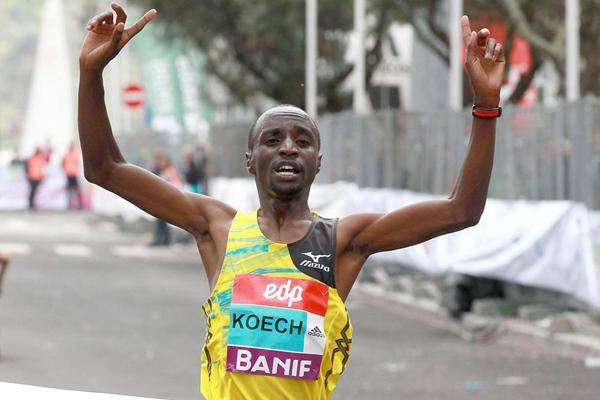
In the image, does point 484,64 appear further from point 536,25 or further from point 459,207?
point 536,25

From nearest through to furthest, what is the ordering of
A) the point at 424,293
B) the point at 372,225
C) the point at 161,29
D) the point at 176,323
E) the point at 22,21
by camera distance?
the point at 372,225 → the point at 176,323 → the point at 424,293 → the point at 161,29 → the point at 22,21

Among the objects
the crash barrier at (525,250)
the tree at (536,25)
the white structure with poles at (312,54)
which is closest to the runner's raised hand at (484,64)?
the crash barrier at (525,250)

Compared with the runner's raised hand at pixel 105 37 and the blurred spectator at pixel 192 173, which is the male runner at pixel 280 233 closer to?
the runner's raised hand at pixel 105 37

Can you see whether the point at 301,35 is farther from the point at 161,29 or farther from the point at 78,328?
the point at 78,328

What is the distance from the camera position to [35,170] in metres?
51.0

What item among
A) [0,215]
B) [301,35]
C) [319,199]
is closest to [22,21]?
[0,215]

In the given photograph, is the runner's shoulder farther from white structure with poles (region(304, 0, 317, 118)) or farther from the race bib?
white structure with poles (region(304, 0, 317, 118))

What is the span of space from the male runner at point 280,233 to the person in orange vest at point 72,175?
152 ft

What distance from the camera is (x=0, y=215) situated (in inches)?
1924

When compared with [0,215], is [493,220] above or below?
above

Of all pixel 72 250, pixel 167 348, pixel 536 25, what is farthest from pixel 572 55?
pixel 72 250

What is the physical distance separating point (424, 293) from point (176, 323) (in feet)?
13.0

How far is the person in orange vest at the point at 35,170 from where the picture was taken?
50781 mm

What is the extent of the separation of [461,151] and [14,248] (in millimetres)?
14577
